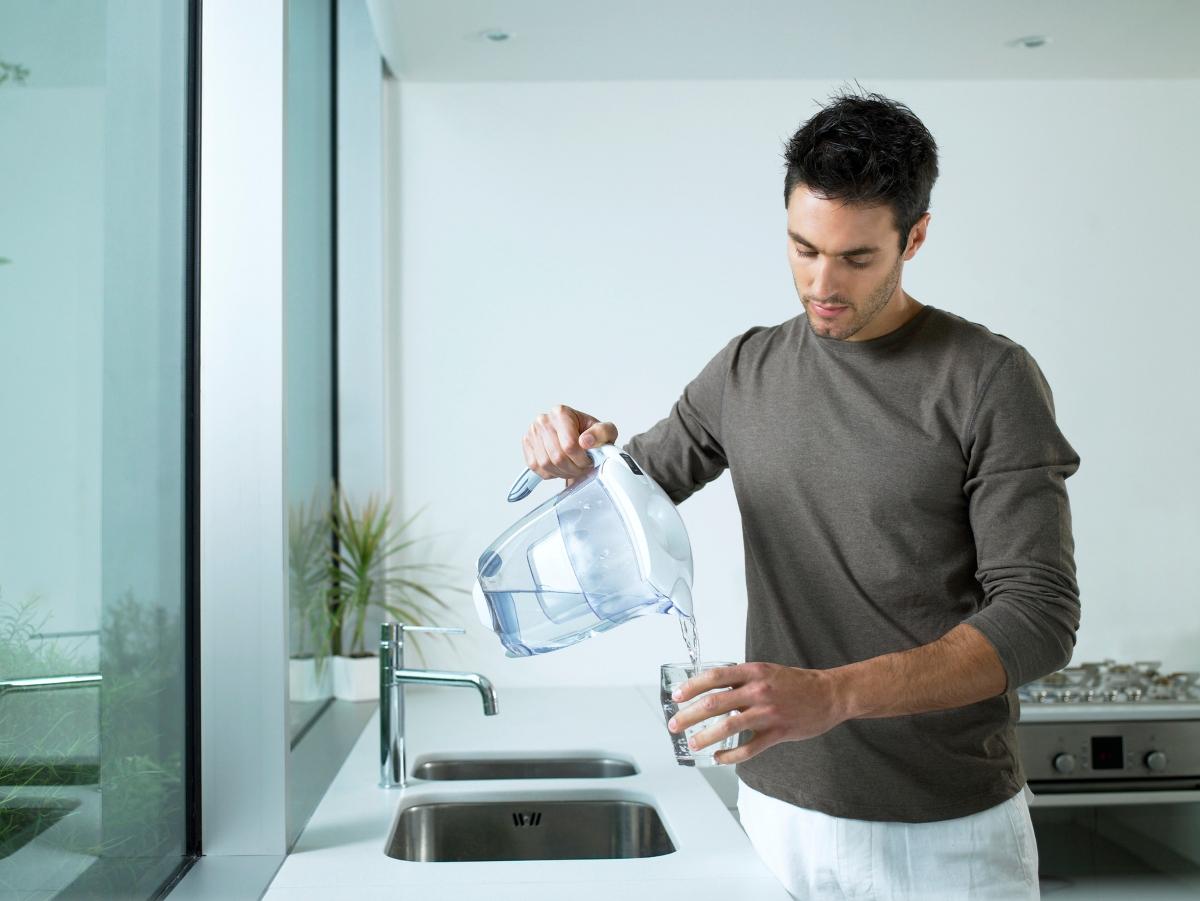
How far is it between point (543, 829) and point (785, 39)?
1816 mm

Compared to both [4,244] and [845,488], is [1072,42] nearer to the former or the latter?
[845,488]

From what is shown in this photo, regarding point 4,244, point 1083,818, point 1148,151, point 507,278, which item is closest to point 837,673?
point 4,244

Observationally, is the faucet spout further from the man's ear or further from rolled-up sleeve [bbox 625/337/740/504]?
the man's ear

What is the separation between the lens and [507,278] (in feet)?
9.64

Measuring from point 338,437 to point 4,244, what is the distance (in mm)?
1972

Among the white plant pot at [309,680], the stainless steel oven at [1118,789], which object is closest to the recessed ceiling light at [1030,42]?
the stainless steel oven at [1118,789]

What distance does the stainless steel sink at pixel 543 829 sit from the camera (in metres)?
1.83

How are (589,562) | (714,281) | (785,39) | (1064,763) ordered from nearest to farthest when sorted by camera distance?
(589,562) → (1064,763) → (785,39) → (714,281)

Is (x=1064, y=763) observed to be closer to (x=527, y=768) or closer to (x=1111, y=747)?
(x=1111, y=747)

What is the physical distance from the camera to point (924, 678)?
119 centimetres

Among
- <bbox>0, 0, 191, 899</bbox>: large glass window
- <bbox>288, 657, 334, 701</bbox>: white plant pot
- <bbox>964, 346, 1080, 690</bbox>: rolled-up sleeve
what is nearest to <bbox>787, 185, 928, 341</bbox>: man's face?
<bbox>964, 346, 1080, 690</bbox>: rolled-up sleeve

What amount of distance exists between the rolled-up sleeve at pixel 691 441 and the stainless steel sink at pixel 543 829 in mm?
540

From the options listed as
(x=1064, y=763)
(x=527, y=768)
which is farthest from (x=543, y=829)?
(x=1064, y=763)

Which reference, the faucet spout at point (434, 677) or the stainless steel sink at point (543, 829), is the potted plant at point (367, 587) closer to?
the faucet spout at point (434, 677)
